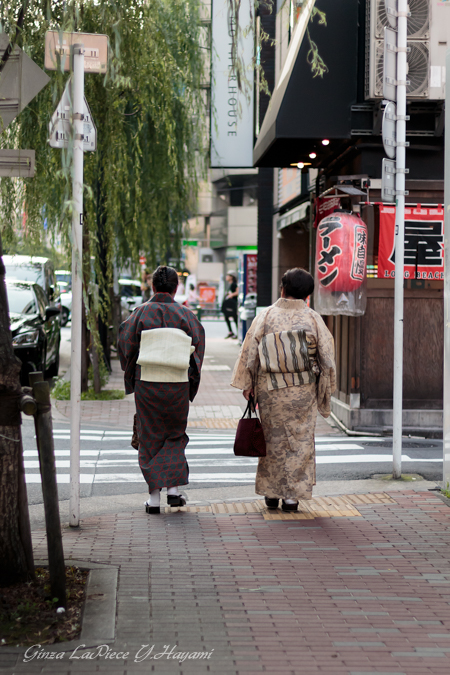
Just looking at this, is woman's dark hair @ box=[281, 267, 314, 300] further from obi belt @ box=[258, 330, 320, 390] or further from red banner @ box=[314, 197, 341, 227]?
red banner @ box=[314, 197, 341, 227]

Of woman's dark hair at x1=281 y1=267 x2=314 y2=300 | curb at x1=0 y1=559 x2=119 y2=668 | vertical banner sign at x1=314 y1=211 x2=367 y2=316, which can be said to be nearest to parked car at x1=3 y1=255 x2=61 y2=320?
vertical banner sign at x1=314 y1=211 x2=367 y2=316

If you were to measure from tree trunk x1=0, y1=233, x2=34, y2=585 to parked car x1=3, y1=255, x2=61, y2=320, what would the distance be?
35.8 feet

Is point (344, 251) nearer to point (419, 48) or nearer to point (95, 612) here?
point (419, 48)

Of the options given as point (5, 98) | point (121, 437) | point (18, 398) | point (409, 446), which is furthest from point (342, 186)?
point (18, 398)

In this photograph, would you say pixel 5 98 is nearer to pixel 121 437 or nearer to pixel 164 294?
pixel 164 294

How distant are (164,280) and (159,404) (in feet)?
3.06

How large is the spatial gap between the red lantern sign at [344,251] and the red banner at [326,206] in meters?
0.49

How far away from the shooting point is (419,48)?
995cm

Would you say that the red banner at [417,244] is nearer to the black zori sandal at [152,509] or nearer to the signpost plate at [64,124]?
the black zori sandal at [152,509]

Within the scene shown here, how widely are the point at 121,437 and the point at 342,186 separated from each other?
157 inches

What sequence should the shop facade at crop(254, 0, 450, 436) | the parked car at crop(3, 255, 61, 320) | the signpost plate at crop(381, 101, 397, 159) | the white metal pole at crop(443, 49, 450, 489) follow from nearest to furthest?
1. the white metal pole at crop(443, 49, 450, 489)
2. the signpost plate at crop(381, 101, 397, 159)
3. the shop facade at crop(254, 0, 450, 436)
4. the parked car at crop(3, 255, 61, 320)

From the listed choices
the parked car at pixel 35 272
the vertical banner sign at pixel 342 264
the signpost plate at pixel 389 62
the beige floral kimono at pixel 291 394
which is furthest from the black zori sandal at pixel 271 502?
the parked car at pixel 35 272

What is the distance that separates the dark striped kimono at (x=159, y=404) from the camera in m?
6.06

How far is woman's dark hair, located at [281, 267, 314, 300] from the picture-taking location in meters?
6.13
